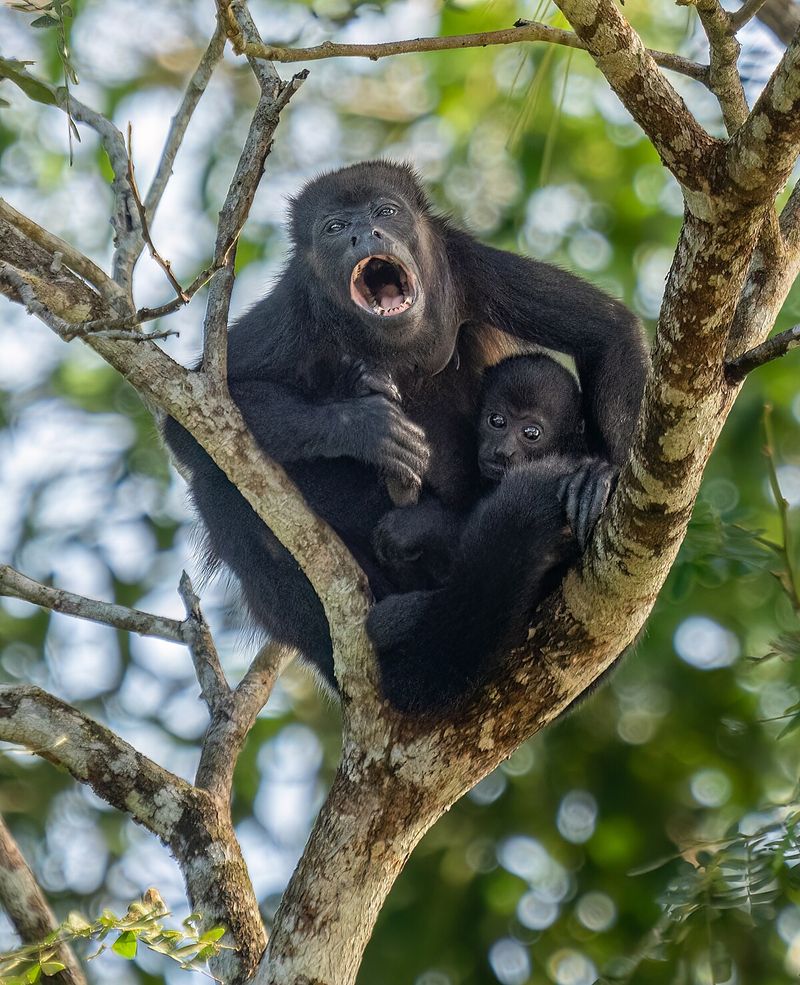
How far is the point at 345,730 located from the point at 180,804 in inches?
19.7

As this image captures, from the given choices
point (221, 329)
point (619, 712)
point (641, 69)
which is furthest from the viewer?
point (619, 712)

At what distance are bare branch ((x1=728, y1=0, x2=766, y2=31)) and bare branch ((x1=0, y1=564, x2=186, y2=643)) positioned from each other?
2329 millimetres

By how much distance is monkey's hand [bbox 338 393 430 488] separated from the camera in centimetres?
363

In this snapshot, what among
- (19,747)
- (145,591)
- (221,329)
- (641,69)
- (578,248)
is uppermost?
(578,248)

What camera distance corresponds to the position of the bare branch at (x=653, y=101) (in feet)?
7.73

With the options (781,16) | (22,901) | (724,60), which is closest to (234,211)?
(724,60)

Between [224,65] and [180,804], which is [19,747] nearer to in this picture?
[180,804]

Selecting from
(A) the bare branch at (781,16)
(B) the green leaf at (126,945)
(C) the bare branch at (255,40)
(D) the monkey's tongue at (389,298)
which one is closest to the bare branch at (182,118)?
(C) the bare branch at (255,40)

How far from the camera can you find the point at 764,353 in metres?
2.54

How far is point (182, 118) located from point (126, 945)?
2466mm

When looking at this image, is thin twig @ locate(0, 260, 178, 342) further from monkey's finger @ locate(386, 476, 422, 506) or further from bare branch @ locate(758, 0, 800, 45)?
bare branch @ locate(758, 0, 800, 45)

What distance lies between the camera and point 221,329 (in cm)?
318

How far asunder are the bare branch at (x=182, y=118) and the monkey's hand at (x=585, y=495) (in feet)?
5.13

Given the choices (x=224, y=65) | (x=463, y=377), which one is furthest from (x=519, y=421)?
(x=224, y=65)
